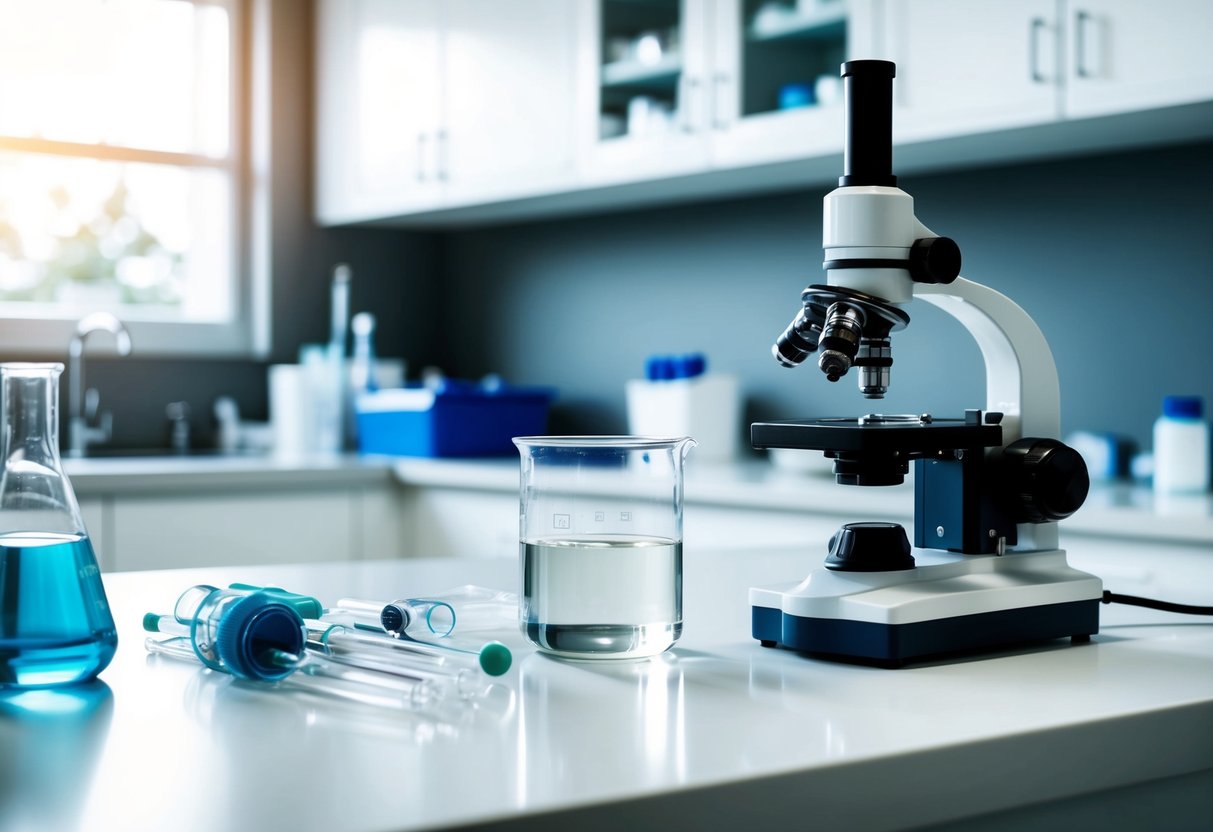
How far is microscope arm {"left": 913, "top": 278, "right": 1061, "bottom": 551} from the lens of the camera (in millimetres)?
1031

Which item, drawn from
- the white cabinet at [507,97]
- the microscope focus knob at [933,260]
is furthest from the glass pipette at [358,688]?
the white cabinet at [507,97]

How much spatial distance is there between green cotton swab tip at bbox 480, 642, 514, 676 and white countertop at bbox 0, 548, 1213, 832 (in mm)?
16

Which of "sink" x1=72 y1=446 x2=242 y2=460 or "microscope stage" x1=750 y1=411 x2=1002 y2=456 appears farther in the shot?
"sink" x1=72 y1=446 x2=242 y2=460

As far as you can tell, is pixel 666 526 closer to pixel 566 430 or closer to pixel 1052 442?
pixel 1052 442

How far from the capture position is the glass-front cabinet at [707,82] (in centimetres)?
253

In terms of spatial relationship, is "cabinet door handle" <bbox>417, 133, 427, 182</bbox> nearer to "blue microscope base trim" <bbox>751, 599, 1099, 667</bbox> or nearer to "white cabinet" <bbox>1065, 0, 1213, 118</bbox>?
"white cabinet" <bbox>1065, 0, 1213, 118</bbox>

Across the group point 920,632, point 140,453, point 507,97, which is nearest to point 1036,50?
point 507,97

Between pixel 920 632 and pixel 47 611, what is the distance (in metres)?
0.55

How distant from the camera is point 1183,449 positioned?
226cm

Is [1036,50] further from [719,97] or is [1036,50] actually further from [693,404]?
[693,404]

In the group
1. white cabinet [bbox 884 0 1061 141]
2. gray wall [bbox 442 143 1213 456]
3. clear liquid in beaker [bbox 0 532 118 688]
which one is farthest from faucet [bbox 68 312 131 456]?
clear liquid in beaker [bbox 0 532 118 688]

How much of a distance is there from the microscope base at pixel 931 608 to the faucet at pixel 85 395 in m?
2.65

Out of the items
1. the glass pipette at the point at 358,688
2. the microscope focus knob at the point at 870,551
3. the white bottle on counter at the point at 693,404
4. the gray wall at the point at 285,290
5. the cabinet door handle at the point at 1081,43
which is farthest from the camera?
the gray wall at the point at 285,290

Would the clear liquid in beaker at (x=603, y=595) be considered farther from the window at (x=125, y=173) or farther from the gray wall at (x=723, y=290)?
the window at (x=125, y=173)
